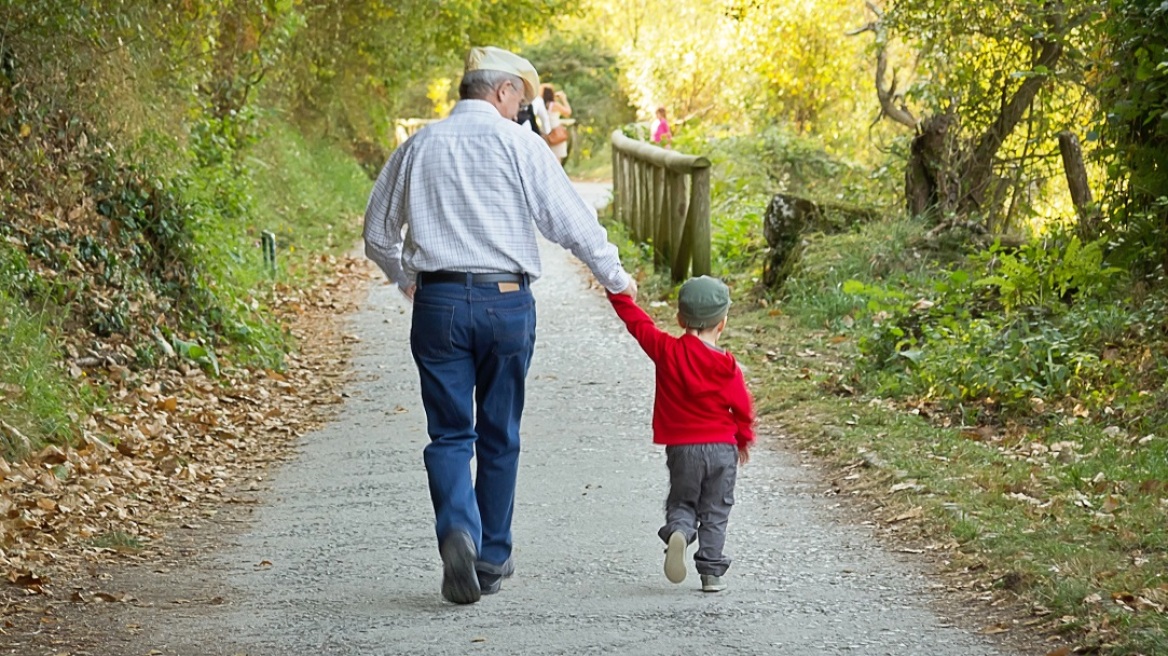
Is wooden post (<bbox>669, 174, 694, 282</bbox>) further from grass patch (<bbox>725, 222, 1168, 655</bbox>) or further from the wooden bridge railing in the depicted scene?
grass patch (<bbox>725, 222, 1168, 655</bbox>)

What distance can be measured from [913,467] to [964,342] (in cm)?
221

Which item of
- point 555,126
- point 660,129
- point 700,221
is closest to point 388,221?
point 700,221

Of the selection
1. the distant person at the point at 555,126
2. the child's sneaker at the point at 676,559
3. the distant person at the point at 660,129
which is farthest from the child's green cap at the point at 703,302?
the distant person at the point at 660,129

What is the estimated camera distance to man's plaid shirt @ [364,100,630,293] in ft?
17.4

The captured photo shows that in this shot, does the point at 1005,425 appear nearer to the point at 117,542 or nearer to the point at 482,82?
the point at 482,82

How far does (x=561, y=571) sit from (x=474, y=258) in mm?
1420

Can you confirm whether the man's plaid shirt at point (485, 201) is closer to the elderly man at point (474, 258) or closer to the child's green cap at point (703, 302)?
the elderly man at point (474, 258)

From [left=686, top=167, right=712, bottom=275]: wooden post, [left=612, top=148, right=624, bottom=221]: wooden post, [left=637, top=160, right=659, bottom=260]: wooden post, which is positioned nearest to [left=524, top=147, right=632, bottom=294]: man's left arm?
[left=686, top=167, right=712, bottom=275]: wooden post

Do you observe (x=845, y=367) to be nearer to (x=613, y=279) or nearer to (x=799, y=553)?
(x=799, y=553)

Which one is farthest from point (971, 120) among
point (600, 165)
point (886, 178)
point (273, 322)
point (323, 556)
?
point (600, 165)

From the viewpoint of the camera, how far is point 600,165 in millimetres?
40844

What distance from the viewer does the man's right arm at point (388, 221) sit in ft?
17.9

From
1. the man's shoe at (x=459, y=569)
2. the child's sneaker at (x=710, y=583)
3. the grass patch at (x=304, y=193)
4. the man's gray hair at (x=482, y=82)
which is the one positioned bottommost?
the grass patch at (x=304, y=193)

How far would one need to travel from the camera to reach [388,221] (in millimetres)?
5523
